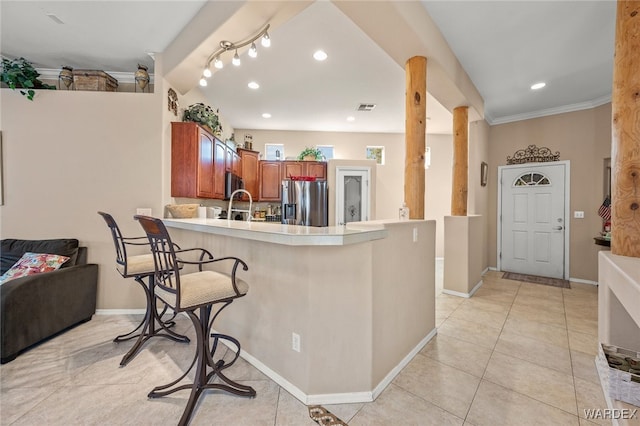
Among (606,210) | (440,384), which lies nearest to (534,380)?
(440,384)

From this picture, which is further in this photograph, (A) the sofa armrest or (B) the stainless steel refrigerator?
(B) the stainless steel refrigerator

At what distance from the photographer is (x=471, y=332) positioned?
8.82ft

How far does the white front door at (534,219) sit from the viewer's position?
15.1ft

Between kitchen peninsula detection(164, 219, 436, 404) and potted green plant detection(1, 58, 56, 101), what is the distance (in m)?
2.65

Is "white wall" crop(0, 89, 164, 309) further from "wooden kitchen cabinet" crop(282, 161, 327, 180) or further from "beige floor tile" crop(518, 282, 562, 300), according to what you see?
"beige floor tile" crop(518, 282, 562, 300)

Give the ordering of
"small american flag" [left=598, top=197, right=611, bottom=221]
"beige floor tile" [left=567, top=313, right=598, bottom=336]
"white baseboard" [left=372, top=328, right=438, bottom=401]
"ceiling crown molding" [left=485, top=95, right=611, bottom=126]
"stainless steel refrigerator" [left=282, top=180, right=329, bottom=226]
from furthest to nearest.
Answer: "stainless steel refrigerator" [left=282, top=180, right=329, bottom=226]
"ceiling crown molding" [left=485, top=95, right=611, bottom=126]
"small american flag" [left=598, top=197, right=611, bottom=221]
"beige floor tile" [left=567, top=313, right=598, bottom=336]
"white baseboard" [left=372, top=328, right=438, bottom=401]

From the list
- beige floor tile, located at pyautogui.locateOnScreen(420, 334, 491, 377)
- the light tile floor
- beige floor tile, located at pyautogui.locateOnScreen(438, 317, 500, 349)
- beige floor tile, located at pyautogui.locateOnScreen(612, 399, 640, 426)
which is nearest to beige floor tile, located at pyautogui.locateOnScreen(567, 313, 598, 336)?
the light tile floor

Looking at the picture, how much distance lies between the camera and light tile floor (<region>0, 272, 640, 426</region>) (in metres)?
1.59

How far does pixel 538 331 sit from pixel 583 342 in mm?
326

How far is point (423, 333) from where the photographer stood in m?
2.44

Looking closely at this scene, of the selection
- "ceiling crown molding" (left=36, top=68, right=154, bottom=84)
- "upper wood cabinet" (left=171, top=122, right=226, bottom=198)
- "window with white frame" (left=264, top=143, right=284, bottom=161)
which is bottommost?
"upper wood cabinet" (left=171, top=122, right=226, bottom=198)

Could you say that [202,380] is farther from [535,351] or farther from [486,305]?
[486,305]

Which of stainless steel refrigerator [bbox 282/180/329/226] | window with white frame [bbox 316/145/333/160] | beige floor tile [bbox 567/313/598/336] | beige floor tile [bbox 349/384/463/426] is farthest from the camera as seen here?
window with white frame [bbox 316/145/333/160]

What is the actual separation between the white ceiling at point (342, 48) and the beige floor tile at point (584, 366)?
2.96 m
